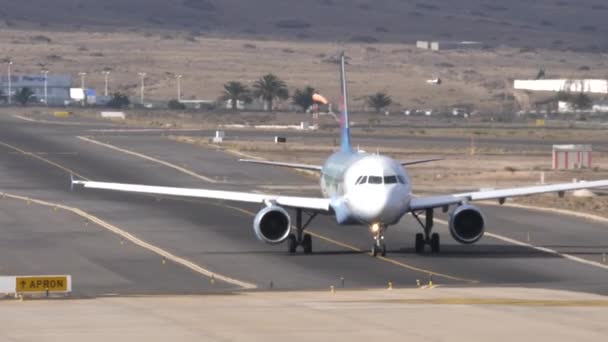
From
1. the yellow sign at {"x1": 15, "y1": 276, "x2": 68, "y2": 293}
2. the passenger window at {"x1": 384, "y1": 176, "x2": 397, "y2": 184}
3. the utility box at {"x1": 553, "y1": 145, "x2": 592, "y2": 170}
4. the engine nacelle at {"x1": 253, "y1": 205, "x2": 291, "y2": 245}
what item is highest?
the passenger window at {"x1": 384, "y1": 176, "x2": 397, "y2": 184}

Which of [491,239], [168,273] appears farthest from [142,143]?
[168,273]

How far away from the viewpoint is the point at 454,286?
135 ft

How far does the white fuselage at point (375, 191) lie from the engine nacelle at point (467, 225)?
6.12ft

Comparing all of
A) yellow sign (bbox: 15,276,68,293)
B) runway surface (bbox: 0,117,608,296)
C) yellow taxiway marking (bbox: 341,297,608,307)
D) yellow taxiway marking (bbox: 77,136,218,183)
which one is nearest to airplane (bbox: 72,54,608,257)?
runway surface (bbox: 0,117,608,296)

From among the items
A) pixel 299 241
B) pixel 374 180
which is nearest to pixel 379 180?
pixel 374 180

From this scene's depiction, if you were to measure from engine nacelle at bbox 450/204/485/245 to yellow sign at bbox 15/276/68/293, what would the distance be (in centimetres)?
1498

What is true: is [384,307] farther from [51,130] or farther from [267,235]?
[51,130]

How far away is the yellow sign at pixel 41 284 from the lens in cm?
3644

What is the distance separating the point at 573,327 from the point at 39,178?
178 ft

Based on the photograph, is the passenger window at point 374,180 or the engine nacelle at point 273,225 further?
the engine nacelle at point 273,225

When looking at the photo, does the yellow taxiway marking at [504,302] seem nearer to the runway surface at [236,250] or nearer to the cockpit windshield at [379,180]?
the runway surface at [236,250]

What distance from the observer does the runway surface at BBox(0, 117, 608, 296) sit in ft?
142

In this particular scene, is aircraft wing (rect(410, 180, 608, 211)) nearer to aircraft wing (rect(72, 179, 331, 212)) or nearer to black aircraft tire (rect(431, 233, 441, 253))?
black aircraft tire (rect(431, 233, 441, 253))

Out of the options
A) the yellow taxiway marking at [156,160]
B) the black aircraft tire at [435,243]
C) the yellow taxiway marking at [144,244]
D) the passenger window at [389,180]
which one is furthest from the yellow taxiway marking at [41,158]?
the passenger window at [389,180]
